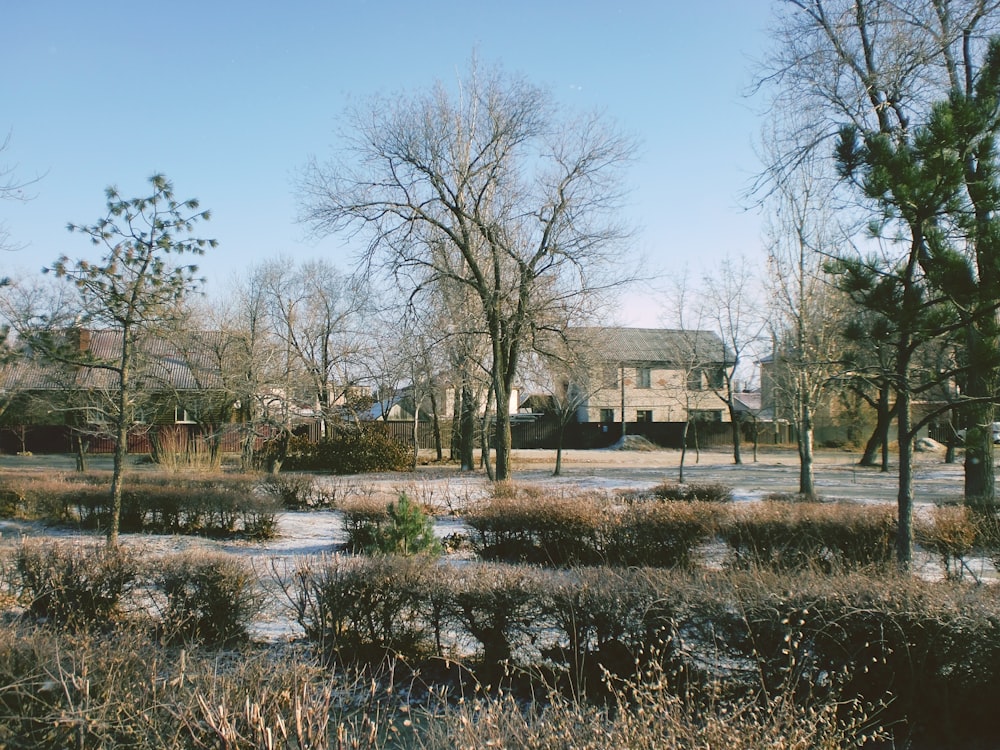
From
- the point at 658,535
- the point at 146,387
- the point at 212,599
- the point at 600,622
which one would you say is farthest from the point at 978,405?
the point at 146,387

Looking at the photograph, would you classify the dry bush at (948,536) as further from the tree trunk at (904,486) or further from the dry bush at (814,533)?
the tree trunk at (904,486)

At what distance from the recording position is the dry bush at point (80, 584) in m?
5.25

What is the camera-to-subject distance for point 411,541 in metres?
7.77

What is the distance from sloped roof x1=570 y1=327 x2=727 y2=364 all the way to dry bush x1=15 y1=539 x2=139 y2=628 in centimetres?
1506

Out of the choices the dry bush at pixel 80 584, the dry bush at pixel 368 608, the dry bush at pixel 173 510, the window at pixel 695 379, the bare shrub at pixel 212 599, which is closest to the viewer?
the dry bush at pixel 368 608

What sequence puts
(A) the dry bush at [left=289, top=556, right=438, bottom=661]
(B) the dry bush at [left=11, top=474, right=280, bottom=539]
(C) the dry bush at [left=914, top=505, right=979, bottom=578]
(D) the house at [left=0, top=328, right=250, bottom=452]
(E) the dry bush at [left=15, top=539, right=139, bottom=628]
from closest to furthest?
(A) the dry bush at [left=289, top=556, right=438, bottom=661] < (E) the dry bush at [left=15, top=539, right=139, bottom=628] < (C) the dry bush at [left=914, top=505, right=979, bottom=578] < (B) the dry bush at [left=11, top=474, right=280, bottom=539] < (D) the house at [left=0, top=328, right=250, bottom=452]

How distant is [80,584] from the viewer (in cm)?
532

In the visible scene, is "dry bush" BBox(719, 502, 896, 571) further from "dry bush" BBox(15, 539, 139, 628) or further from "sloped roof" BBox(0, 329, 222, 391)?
"sloped roof" BBox(0, 329, 222, 391)

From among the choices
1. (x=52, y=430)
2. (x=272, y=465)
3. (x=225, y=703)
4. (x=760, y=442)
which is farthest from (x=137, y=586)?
(x=760, y=442)

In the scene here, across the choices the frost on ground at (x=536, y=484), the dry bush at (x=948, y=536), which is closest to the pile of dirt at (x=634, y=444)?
the frost on ground at (x=536, y=484)

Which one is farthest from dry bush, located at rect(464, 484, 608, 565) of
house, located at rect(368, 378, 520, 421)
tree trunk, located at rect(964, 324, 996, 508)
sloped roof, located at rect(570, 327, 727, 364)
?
house, located at rect(368, 378, 520, 421)

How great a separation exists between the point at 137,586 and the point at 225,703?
311cm

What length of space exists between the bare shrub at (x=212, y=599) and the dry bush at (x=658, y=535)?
441cm

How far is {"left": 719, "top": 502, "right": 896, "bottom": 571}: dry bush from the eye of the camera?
7.80 metres
